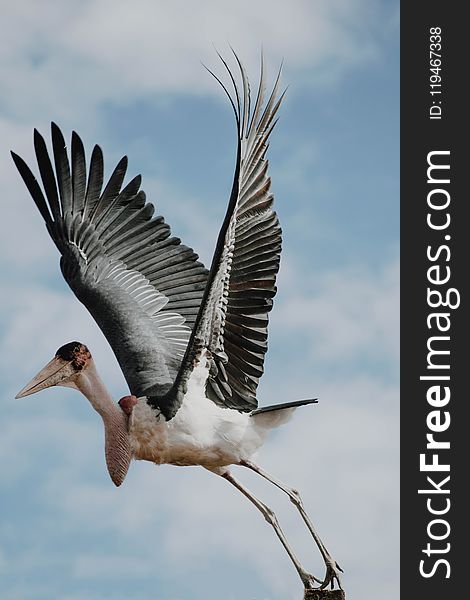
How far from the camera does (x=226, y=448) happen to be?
24.9 feet

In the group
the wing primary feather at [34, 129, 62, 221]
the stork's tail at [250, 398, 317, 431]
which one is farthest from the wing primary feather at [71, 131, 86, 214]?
the stork's tail at [250, 398, 317, 431]

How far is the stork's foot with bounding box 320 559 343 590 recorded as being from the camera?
24.4 feet

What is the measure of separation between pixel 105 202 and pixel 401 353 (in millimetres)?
3303

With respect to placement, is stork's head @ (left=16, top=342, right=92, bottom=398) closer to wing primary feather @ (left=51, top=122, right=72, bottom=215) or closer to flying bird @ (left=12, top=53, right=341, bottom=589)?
flying bird @ (left=12, top=53, right=341, bottom=589)

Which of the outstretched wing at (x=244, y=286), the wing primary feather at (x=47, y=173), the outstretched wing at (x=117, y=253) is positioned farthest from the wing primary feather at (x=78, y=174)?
the outstretched wing at (x=244, y=286)

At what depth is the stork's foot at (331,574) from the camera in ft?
24.4

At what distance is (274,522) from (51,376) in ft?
6.19

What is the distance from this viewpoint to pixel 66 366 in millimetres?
7852

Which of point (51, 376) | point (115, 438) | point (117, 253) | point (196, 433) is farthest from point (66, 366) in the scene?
point (117, 253)

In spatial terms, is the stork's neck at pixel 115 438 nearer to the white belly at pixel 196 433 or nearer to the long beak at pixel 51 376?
the white belly at pixel 196 433

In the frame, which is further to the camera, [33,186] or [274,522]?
[33,186]

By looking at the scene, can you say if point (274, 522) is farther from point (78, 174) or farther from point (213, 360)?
point (78, 174)

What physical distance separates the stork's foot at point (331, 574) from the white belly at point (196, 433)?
0.92 m

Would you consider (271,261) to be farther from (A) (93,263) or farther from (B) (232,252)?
(A) (93,263)
